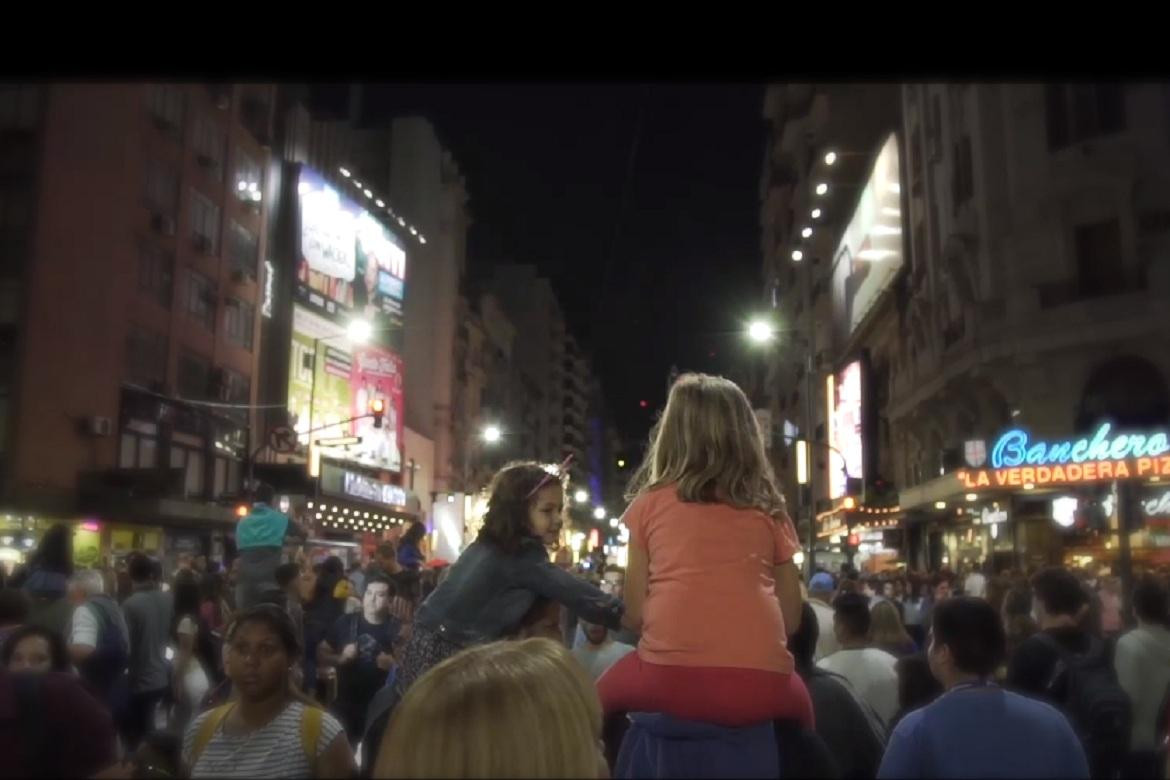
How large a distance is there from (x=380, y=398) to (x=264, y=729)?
4872cm

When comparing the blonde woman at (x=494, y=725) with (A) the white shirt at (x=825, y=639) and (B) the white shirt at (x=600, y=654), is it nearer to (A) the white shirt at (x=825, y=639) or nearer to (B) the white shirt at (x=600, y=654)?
(B) the white shirt at (x=600, y=654)

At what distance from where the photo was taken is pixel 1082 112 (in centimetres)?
2809

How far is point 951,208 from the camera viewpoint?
33.6 meters

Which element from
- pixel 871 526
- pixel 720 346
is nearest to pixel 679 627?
pixel 871 526

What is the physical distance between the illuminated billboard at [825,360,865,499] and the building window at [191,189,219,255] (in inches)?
893

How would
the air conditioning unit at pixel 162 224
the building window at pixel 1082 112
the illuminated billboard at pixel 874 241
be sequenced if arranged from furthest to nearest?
the illuminated billboard at pixel 874 241 → the air conditioning unit at pixel 162 224 → the building window at pixel 1082 112

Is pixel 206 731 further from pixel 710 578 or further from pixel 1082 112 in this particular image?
pixel 1082 112

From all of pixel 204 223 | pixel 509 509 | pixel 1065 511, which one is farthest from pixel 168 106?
pixel 509 509

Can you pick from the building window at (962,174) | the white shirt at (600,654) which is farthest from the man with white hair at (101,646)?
the building window at (962,174)

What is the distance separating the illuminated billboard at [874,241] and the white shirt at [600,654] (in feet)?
124

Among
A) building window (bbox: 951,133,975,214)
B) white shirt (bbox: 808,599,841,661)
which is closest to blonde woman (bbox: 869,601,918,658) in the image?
white shirt (bbox: 808,599,841,661)

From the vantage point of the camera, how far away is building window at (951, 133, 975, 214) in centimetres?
3191

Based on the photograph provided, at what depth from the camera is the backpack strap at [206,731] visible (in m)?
4.09

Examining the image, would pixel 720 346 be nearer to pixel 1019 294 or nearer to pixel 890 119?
pixel 890 119
